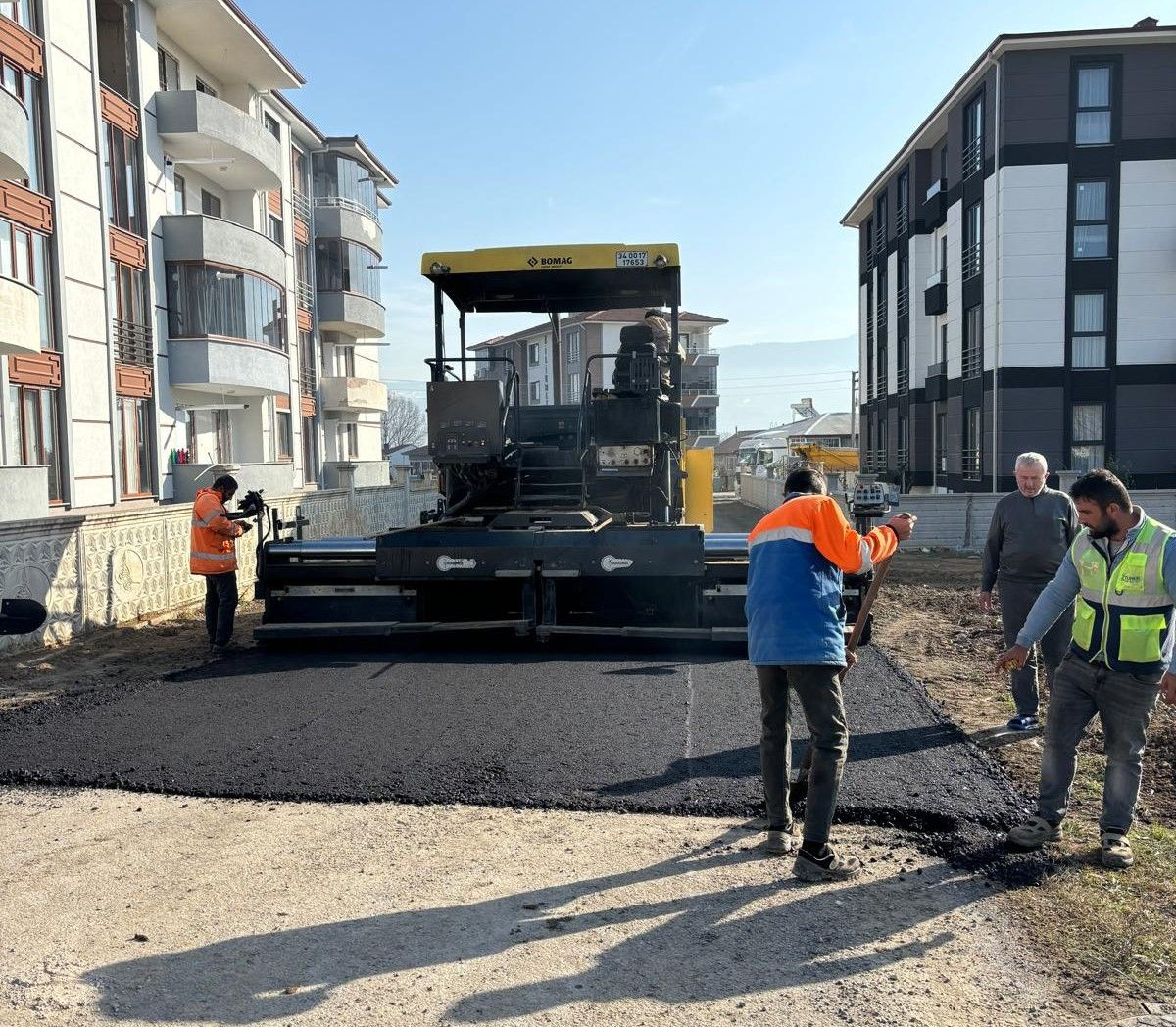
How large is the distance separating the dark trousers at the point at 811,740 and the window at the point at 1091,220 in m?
24.2

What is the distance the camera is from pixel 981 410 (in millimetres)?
26641

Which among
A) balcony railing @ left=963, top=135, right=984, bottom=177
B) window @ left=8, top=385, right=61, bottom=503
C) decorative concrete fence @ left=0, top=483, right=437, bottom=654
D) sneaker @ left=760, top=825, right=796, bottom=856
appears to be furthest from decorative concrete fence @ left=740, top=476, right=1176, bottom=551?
window @ left=8, top=385, right=61, bottom=503

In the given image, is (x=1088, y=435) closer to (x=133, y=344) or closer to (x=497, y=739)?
(x=133, y=344)

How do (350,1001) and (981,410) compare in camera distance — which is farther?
(981,410)

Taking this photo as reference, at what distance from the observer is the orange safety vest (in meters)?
9.31

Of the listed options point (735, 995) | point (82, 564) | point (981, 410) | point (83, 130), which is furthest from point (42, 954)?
point (981, 410)

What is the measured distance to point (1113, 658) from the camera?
4.48 m

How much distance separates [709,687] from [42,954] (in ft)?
15.6

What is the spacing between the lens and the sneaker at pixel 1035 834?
14.6 feet

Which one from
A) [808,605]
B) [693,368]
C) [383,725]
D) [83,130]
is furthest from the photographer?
[693,368]

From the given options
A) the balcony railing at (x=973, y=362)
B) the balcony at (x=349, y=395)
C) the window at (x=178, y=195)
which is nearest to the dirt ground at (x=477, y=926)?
the window at (x=178, y=195)

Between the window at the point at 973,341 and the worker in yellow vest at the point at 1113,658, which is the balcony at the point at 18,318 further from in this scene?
the window at the point at 973,341

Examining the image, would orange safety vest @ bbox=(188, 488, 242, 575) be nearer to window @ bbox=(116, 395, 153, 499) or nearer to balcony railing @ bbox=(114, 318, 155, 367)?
window @ bbox=(116, 395, 153, 499)

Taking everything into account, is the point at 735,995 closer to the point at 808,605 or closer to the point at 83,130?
the point at 808,605
